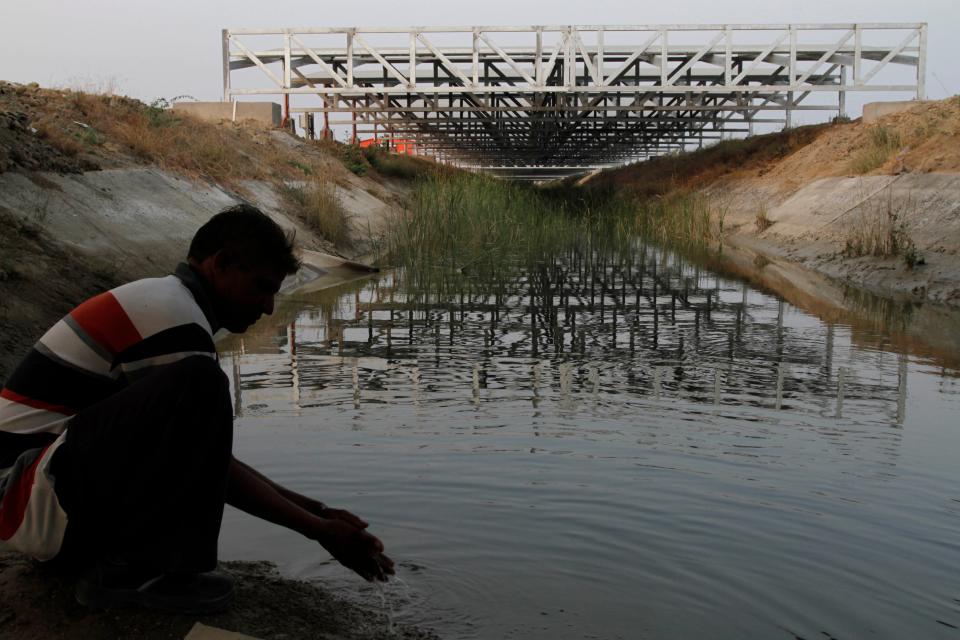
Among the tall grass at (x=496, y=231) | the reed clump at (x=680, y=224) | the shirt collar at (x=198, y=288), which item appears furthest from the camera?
the reed clump at (x=680, y=224)

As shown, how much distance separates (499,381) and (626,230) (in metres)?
18.5

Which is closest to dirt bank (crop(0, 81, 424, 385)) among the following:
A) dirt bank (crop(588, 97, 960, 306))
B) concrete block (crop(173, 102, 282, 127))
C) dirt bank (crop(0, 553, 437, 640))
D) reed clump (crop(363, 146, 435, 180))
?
dirt bank (crop(0, 553, 437, 640))

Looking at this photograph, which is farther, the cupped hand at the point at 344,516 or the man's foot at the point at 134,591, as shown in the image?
Answer: the cupped hand at the point at 344,516

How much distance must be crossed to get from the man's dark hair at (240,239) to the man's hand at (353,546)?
34.9 inches

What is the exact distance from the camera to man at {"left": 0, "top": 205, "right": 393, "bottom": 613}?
312 cm

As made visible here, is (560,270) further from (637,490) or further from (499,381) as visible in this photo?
(637,490)

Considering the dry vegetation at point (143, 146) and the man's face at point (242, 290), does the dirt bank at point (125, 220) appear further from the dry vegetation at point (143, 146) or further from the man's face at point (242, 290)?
the man's face at point (242, 290)

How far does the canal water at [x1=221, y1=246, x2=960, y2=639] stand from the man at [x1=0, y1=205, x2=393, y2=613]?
0.86 metres

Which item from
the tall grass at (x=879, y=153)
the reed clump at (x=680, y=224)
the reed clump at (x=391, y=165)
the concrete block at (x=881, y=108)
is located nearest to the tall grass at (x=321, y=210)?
the reed clump at (x=680, y=224)

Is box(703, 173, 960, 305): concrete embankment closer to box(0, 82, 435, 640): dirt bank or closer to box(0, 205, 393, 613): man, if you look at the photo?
box(0, 82, 435, 640): dirt bank

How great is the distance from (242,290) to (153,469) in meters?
0.68

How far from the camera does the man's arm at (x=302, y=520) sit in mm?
3455

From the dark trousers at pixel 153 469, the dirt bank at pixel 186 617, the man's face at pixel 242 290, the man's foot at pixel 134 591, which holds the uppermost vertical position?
the man's face at pixel 242 290

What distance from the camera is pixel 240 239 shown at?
3.51 meters
